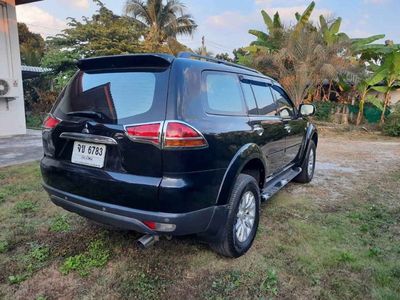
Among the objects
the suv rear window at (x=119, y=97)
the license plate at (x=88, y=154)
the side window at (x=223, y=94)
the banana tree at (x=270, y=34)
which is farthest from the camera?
the banana tree at (x=270, y=34)

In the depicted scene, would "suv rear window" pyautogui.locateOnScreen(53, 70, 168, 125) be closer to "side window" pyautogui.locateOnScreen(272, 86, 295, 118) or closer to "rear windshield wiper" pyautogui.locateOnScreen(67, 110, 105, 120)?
"rear windshield wiper" pyautogui.locateOnScreen(67, 110, 105, 120)

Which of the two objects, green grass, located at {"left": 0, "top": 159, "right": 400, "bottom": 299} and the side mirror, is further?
the side mirror

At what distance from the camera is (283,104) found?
178 inches

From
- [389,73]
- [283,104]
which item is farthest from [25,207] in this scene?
[389,73]

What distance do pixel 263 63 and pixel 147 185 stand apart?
548 inches

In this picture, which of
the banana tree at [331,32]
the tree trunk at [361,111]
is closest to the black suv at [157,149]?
the banana tree at [331,32]

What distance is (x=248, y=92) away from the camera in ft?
11.1

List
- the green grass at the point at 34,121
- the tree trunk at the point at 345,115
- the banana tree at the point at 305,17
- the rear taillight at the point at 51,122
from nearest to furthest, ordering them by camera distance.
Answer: the rear taillight at the point at 51,122 < the green grass at the point at 34,121 < the banana tree at the point at 305,17 < the tree trunk at the point at 345,115

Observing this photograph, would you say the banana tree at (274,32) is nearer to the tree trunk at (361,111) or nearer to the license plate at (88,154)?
the tree trunk at (361,111)

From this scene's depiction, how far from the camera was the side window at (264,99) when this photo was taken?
359 cm

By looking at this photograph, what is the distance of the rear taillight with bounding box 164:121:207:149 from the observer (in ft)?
7.20

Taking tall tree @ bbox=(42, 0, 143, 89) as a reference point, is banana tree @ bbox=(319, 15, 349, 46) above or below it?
above

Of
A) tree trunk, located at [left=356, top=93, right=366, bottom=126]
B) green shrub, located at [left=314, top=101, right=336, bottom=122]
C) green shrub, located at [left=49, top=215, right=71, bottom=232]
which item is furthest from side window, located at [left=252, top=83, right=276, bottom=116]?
green shrub, located at [left=314, top=101, right=336, bottom=122]

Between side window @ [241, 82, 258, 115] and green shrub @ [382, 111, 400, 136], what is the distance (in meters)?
12.7
